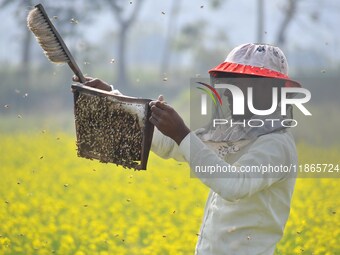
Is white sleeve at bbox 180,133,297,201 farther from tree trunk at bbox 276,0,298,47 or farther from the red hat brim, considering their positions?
tree trunk at bbox 276,0,298,47

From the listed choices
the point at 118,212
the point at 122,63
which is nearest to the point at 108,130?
the point at 118,212

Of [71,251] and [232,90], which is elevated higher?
[232,90]

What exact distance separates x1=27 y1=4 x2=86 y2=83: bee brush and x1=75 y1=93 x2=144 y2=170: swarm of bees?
19 centimetres

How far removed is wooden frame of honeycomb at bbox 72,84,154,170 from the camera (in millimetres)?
4211

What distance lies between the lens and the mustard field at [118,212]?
697cm

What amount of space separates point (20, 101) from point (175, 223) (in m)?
13.7

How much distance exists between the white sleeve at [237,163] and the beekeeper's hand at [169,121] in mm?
32

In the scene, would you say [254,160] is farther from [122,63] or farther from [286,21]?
[122,63]

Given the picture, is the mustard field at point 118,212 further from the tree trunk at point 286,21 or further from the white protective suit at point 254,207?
the tree trunk at point 286,21

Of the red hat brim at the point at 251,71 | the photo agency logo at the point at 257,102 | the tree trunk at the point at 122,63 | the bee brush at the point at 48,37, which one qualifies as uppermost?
the bee brush at the point at 48,37

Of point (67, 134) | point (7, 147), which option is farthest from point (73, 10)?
point (7, 147)

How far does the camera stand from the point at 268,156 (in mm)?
4031

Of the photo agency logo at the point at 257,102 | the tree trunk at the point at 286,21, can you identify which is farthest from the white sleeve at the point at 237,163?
the tree trunk at the point at 286,21

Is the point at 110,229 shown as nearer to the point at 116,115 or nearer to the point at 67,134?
the point at 116,115
